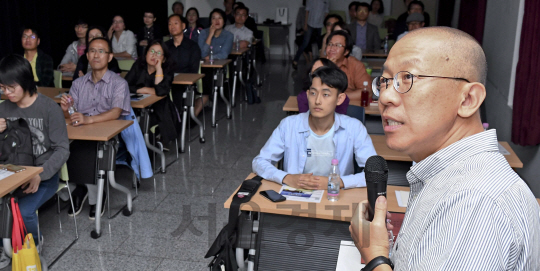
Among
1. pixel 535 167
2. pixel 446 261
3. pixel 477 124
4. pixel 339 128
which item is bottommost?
pixel 535 167

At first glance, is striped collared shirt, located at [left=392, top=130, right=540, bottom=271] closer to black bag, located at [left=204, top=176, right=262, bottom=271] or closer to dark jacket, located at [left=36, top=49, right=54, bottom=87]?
black bag, located at [left=204, top=176, right=262, bottom=271]

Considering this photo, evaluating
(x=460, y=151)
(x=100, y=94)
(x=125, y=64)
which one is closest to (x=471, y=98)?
(x=460, y=151)

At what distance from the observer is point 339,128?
3.05 m

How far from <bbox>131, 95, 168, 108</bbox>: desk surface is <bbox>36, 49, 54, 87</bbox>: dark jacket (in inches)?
58.4

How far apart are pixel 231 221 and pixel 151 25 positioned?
6563 millimetres

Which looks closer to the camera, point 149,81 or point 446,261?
point 446,261

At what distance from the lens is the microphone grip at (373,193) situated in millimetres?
1267

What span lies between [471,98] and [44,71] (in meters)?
5.51

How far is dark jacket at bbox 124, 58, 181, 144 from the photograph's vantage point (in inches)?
196

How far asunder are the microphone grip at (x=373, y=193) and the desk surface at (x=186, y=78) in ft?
14.4

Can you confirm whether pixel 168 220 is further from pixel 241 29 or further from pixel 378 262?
pixel 241 29

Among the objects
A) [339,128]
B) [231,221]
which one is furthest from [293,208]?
[339,128]

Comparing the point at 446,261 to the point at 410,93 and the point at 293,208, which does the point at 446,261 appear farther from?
the point at 293,208

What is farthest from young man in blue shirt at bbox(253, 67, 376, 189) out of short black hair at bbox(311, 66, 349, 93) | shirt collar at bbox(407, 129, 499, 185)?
shirt collar at bbox(407, 129, 499, 185)
